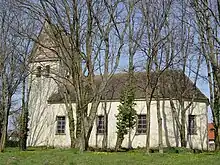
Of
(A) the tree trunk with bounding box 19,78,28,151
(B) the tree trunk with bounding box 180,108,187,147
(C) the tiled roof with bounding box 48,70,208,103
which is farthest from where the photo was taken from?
(A) the tree trunk with bounding box 19,78,28,151

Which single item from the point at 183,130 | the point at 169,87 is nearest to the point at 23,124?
the point at 169,87

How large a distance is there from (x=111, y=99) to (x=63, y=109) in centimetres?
570

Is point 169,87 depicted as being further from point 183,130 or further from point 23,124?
point 23,124

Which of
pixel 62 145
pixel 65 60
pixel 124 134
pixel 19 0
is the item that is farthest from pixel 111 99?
pixel 19 0

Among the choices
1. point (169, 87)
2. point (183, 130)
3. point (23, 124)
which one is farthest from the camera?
point (23, 124)

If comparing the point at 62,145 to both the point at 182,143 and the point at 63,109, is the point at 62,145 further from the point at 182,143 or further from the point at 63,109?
the point at 182,143

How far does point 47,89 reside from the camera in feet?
141

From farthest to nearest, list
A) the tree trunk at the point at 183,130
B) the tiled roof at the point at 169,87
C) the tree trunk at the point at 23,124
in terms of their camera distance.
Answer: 1. the tree trunk at the point at 23,124
2. the tree trunk at the point at 183,130
3. the tiled roof at the point at 169,87

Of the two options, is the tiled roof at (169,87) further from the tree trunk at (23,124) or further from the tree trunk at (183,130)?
the tree trunk at (23,124)

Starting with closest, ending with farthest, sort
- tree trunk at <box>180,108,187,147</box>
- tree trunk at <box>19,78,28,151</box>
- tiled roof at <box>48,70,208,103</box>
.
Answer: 1. tiled roof at <box>48,70,208,103</box>
2. tree trunk at <box>180,108,187,147</box>
3. tree trunk at <box>19,78,28,151</box>

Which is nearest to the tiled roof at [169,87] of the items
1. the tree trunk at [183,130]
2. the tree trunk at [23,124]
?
the tree trunk at [183,130]

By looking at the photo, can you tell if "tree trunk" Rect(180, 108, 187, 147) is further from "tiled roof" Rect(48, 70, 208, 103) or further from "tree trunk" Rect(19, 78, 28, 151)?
"tree trunk" Rect(19, 78, 28, 151)

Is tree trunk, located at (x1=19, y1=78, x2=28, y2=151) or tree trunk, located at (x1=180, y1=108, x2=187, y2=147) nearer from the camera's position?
tree trunk, located at (x1=180, y1=108, x2=187, y2=147)

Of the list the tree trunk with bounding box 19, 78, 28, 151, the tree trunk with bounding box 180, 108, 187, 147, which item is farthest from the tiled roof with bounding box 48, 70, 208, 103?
the tree trunk with bounding box 19, 78, 28, 151
